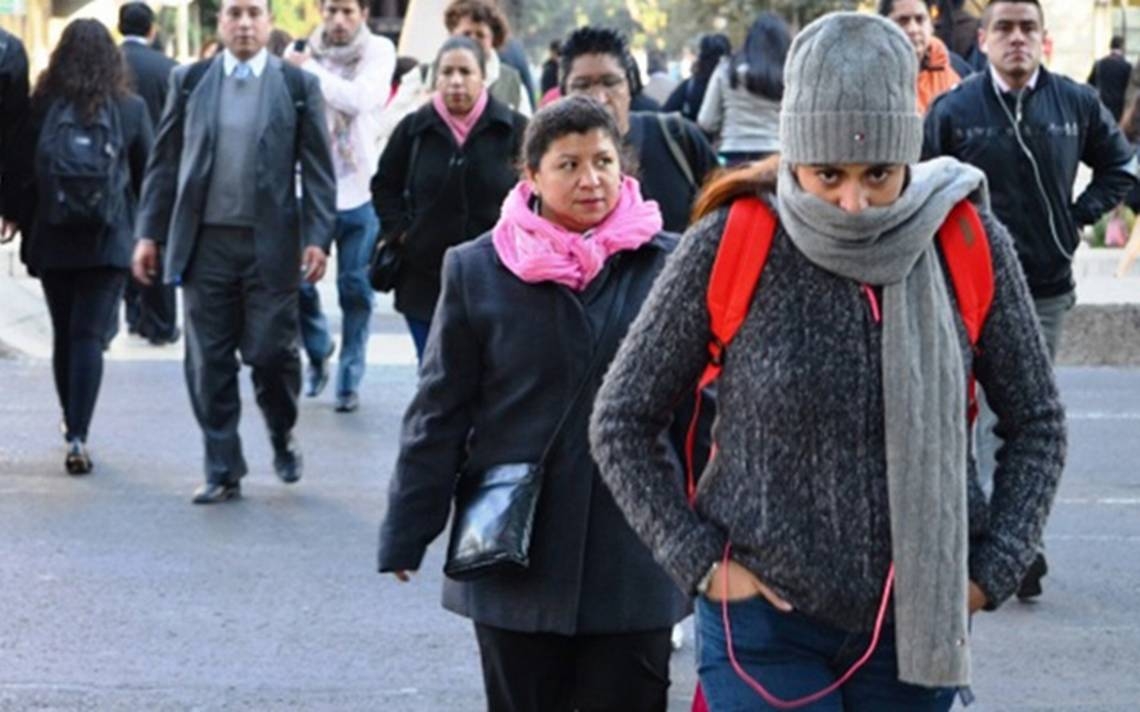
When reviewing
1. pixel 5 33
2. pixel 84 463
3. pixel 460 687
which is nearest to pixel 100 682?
pixel 460 687

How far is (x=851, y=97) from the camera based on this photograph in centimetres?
386

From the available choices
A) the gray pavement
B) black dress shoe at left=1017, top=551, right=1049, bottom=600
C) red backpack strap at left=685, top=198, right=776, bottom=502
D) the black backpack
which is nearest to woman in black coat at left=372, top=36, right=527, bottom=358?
the gray pavement

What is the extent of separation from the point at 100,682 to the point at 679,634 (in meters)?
1.67

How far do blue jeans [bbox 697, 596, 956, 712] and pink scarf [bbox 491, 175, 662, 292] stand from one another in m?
1.35

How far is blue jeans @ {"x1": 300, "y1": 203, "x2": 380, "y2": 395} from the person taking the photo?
1271cm

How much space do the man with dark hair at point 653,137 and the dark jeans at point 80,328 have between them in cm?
342

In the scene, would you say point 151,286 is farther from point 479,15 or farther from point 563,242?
point 563,242

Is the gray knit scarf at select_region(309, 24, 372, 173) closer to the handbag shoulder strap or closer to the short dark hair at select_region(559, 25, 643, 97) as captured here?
the short dark hair at select_region(559, 25, 643, 97)

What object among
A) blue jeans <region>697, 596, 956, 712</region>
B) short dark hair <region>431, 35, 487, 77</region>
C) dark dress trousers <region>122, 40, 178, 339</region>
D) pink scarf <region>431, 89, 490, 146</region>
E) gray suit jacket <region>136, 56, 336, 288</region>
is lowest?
dark dress trousers <region>122, 40, 178, 339</region>

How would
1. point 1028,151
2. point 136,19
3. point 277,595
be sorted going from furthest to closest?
1. point 136,19
2. point 277,595
3. point 1028,151

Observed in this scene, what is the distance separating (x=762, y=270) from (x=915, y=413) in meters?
0.31

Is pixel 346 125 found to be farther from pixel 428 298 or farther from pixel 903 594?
pixel 903 594

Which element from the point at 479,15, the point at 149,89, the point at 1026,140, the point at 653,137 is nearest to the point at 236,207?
the point at 653,137

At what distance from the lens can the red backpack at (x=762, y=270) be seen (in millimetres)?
3902
